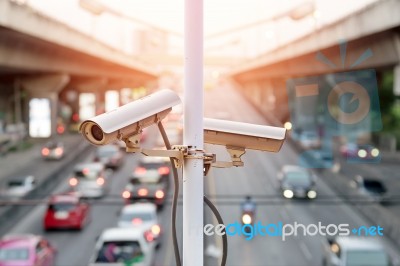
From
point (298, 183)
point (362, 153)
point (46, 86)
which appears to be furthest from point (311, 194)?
point (46, 86)

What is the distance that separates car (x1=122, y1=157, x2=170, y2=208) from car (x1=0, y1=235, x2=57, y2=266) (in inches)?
343

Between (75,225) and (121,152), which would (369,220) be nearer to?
(75,225)

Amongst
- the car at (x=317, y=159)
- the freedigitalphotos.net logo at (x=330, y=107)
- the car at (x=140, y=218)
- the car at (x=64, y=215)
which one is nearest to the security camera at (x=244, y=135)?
the car at (x=140, y=218)

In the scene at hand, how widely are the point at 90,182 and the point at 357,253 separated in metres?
17.9

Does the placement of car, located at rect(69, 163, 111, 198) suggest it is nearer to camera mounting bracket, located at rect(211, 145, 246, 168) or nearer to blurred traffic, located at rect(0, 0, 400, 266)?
blurred traffic, located at rect(0, 0, 400, 266)

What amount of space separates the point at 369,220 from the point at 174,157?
18.8 metres

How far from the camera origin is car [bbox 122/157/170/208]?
27.4m

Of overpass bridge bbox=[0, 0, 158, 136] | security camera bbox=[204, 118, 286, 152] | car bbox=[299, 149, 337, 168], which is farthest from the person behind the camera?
car bbox=[299, 149, 337, 168]

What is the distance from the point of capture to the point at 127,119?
3352 millimetres

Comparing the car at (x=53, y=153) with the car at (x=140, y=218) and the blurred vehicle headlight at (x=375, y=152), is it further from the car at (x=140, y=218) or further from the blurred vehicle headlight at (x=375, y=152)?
the blurred vehicle headlight at (x=375, y=152)

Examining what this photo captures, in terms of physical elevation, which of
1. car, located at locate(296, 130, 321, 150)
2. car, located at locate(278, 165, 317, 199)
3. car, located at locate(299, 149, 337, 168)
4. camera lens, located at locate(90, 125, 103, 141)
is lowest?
car, located at locate(278, 165, 317, 199)

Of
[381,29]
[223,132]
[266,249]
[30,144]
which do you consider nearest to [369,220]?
[266,249]

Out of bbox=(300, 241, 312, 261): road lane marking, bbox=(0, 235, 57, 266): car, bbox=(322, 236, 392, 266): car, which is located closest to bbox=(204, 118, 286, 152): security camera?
bbox=(322, 236, 392, 266): car

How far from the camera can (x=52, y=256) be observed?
1756 centimetres
